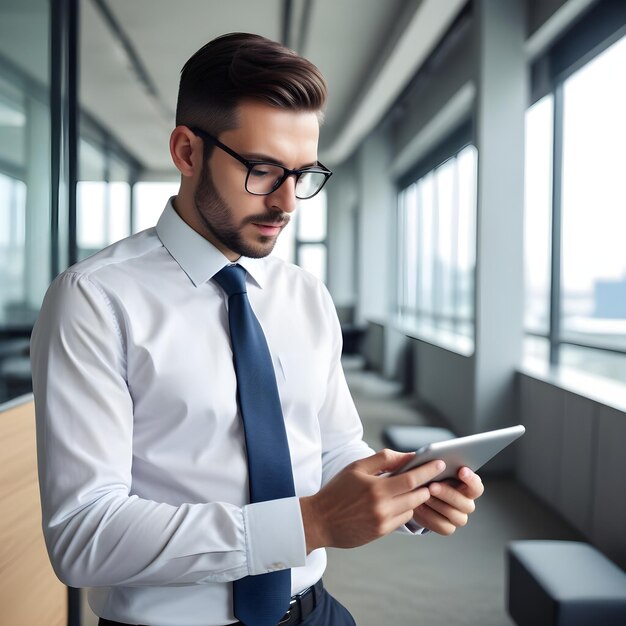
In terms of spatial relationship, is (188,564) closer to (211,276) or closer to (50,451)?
(50,451)

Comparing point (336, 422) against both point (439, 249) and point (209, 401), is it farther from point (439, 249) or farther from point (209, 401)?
point (439, 249)

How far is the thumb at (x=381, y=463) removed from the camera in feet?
3.58

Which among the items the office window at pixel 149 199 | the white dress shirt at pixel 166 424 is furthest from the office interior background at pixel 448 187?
the office window at pixel 149 199

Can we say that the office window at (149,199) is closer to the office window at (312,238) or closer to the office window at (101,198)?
the office window at (101,198)

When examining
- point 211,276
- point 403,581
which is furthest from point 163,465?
point 403,581

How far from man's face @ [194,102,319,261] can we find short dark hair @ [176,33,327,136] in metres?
0.02

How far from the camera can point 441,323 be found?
33.2ft

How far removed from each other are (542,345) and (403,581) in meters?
3.19

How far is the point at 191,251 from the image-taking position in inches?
49.1

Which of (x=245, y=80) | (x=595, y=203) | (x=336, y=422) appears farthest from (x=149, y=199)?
(x=245, y=80)

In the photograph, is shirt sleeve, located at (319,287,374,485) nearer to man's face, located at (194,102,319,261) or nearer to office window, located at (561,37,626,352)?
man's face, located at (194,102,319,261)

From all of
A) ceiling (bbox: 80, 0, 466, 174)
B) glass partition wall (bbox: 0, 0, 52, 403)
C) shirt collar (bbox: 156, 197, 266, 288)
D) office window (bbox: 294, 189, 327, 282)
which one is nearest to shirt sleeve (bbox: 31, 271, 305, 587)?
shirt collar (bbox: 156, 197, 266, 288)

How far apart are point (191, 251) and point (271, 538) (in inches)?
21.0

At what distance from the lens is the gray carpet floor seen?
122 inches
